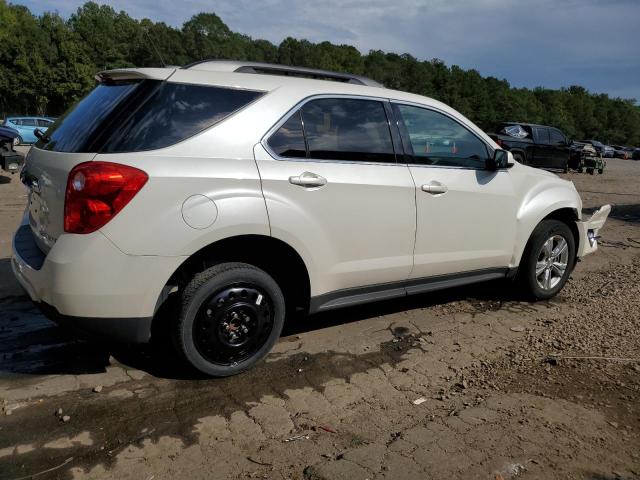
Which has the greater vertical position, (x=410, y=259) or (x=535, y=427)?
(x=410, y=259)

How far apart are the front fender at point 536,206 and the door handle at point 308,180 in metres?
2.01

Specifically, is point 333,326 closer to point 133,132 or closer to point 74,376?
point 74,376

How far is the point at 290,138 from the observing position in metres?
3.42

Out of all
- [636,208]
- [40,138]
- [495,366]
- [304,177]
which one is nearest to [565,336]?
[495,366]

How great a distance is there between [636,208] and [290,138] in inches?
432

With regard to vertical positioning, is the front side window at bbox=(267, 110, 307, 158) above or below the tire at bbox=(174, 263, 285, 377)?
above

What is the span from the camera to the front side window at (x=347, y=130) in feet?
11.6

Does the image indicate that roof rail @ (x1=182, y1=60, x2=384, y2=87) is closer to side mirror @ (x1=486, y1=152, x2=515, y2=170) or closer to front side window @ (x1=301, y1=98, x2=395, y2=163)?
front side window @ (x1=301, y1=98, x2=395, y2=163)

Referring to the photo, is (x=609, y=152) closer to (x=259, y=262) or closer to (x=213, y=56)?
(x=213, y=56)

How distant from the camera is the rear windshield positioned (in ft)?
9.71

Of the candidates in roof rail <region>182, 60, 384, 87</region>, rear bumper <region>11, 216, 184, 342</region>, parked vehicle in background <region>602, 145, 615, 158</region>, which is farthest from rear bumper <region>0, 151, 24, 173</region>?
parked vehicle in background <region>602, 145, 615, 158</region>

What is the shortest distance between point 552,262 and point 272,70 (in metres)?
3.10

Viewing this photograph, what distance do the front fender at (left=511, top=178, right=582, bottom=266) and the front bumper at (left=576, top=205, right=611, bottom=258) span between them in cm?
34

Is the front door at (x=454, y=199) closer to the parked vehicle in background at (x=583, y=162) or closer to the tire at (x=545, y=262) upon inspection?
the tire at (x=545, y=262)
